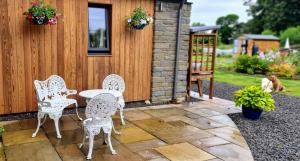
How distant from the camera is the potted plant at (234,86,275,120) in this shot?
215 inches

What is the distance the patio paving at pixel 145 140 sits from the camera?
3.62 meters

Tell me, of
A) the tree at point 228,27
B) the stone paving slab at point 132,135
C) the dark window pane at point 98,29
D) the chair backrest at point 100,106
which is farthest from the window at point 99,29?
the tree at point 228,27

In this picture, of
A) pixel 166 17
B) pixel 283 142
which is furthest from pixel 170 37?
pixel 283 142

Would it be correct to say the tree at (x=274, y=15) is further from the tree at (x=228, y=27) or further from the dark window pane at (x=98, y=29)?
the dark window pane at (x=98, y=29)

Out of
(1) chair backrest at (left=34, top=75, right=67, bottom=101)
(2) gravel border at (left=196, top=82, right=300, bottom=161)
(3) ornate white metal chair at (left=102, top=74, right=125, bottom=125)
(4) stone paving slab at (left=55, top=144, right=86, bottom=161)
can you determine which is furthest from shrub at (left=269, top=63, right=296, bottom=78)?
(4) stone paving slab at (left=55, top=144, right=86, bottom=161)

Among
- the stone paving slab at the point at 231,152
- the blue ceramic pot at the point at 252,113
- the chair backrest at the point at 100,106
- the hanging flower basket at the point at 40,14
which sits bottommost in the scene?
the stone paving slab at the point at 231,152

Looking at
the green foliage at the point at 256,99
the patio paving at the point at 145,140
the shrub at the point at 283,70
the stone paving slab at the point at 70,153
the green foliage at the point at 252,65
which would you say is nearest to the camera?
the stone paving slab at the point at 70,153

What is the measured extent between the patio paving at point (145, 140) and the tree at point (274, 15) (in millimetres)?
30285

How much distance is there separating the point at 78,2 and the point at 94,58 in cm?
114

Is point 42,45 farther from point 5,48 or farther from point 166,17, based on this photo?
point 166,17

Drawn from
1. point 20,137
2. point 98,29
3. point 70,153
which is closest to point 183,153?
point 70,153

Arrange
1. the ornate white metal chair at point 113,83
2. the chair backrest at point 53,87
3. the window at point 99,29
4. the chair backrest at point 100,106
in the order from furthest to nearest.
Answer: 1. the window at point 99,29
2. the ornate white metal chair at point 113,83
3. the chair backrest at point 53,87
4. the chair backrest at point 100,106

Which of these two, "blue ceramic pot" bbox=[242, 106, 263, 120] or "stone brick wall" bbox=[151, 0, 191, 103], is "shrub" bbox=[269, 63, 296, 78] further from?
"blue ceramic pot" bbox=[242, 106, 263, 120]

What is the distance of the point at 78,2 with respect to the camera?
5418mm
